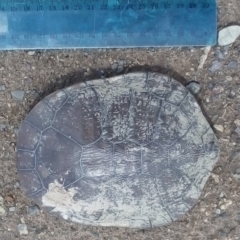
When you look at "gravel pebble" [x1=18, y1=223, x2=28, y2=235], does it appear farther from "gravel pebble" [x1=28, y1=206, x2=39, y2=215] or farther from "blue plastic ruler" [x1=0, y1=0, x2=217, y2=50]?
"blue plastic ruler" [x1=0, y1=0, x2=217, y2=50]

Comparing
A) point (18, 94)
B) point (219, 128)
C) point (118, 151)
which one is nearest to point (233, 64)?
point (219, 128)

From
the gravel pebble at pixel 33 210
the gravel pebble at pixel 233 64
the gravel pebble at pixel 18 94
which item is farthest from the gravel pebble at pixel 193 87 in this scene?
the gravel pebble at pixel 33 210

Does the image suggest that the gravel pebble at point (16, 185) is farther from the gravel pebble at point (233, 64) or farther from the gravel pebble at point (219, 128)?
the gravel pebble at point (233, 64)

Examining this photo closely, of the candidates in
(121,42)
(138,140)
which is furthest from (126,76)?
(138,140)

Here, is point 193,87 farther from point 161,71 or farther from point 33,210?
point 33,210

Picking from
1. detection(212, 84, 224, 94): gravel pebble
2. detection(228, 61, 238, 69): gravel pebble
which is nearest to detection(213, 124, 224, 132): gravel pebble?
detection(212, 84, 224, 94): gravel pebble

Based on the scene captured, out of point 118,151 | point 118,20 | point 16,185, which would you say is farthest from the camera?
point 16,185
